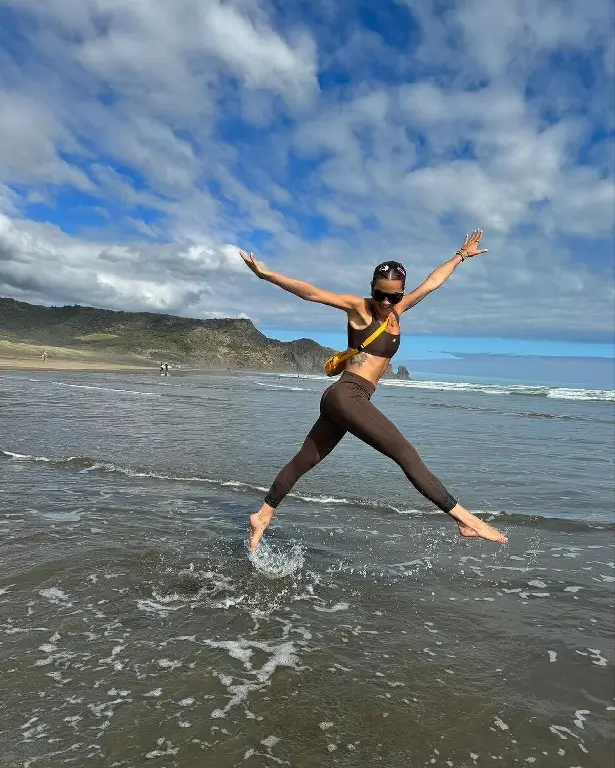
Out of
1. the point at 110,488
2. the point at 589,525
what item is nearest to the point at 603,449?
the point at 589,525

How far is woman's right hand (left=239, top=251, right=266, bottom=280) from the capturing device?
545cm

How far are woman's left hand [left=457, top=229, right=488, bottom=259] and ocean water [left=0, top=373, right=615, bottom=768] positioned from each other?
372 cm

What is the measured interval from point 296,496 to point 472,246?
514 centimetres

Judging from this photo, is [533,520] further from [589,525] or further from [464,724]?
[464,724]

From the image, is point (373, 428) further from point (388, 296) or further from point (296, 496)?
point (296, 496)

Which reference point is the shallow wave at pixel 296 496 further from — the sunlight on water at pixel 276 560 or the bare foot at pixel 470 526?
the bare foot at pixel 470 526

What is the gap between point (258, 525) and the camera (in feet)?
19.7

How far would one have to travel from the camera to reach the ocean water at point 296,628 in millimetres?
3152

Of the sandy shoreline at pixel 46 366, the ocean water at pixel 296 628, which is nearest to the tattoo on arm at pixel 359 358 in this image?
the ocean water at pixel 296 628

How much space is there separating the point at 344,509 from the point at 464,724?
517 centimetres

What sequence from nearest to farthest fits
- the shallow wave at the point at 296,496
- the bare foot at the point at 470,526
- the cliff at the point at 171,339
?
the bare foot at the point at 470,526, the shallow wave at the point at 296,496, the cliff at the point at 171,339

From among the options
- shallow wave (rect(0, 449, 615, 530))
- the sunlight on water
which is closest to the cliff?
shallow wave (rect(0, 449, 615, 530))

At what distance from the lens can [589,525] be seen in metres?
8.09

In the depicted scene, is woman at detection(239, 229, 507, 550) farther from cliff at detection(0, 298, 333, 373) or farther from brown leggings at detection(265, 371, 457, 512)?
cliff at detection(0, 298, 333, 373)
